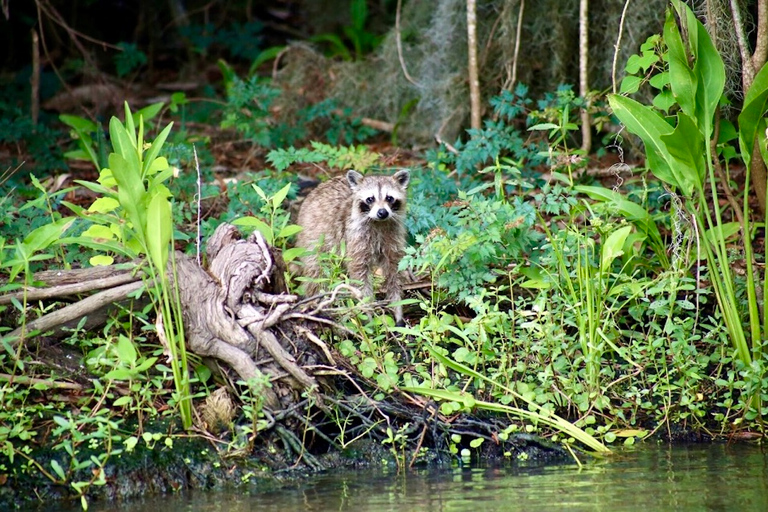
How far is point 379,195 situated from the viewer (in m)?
6.34

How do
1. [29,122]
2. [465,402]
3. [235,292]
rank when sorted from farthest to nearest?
[29,122] → [235,292] → [465,402]

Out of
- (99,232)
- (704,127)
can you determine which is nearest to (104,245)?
(99,232)

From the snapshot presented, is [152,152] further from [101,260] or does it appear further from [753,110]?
[753,110]

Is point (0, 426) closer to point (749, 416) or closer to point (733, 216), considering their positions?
point (749, 416)

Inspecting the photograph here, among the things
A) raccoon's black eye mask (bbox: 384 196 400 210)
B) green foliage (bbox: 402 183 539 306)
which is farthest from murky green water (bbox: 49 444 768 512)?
raccoon's black eye mask (bbox: 384 196 400 210)

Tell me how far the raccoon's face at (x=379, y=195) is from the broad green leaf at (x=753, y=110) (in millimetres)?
2185

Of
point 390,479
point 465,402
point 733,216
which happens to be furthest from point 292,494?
point 733,216

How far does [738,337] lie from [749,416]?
1.38 ft

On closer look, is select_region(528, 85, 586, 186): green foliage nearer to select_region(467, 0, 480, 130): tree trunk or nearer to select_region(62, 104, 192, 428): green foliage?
select_region(467, 0, 480, 130): tree trunk

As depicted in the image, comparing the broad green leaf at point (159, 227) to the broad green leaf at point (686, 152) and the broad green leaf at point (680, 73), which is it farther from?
the broad green leaf at point (680, 73)

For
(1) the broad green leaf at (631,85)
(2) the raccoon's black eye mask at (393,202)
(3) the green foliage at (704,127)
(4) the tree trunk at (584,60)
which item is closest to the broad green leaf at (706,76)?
(3) the green foliage at (704,127)

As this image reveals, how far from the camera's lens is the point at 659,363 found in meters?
5.40

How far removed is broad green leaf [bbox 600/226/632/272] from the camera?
17.9ft

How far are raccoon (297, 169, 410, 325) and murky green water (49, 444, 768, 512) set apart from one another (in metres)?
1.74
